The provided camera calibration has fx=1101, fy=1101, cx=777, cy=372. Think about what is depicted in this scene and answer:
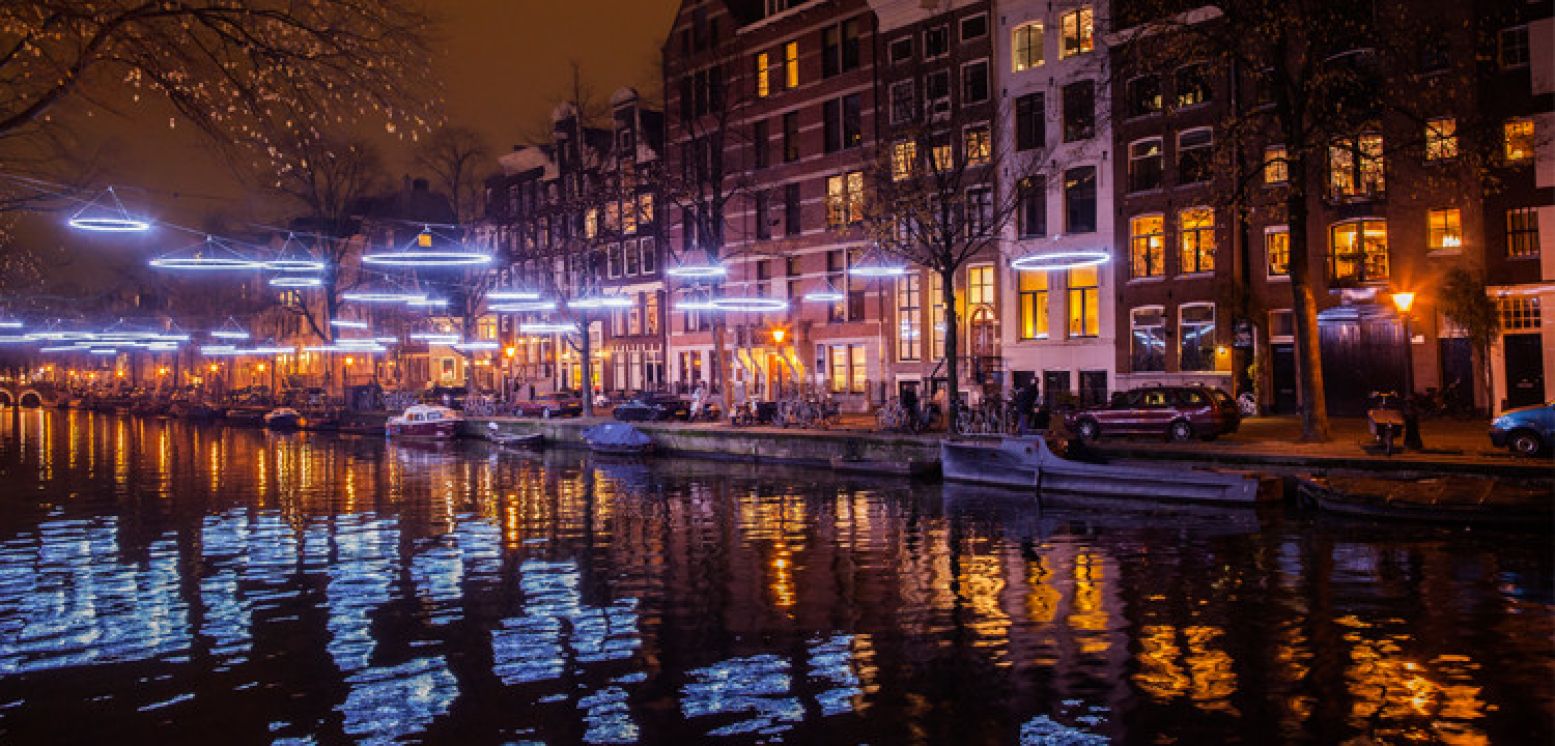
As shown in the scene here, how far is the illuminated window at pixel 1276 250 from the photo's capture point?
38031mm

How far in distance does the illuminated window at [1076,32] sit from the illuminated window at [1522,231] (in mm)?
16166

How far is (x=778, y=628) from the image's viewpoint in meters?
13.8

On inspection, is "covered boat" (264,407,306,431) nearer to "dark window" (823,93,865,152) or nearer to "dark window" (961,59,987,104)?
"dark window" (823,93,865,152)

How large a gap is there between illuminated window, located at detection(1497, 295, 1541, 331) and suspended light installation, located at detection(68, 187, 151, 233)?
3528 cm

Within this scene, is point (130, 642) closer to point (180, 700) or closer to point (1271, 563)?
point (180, 700)

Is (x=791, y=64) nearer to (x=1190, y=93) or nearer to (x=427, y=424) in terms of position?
(x=1190, y=93)

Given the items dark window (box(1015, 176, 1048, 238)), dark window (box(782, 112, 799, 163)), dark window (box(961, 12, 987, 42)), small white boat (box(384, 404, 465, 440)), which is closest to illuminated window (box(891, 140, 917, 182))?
dark window (box(1015, 176, 1048, 238))

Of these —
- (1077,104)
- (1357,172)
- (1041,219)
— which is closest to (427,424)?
(1041,219)

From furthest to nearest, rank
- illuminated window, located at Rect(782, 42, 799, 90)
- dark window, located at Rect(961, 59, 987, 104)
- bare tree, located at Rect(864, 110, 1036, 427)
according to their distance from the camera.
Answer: illuminated window, located at Rect(782, 42, 799, 90) → dark window, located at Rect(961, 59, 987, 104) → bare tree, located at Rect(864, 110, 1036, 427)

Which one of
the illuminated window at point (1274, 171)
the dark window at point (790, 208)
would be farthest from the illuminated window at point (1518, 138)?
the dark window at point (790, 208)

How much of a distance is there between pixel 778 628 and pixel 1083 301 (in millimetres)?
32986

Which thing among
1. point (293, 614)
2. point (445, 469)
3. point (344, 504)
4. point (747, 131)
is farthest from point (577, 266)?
point (293, 614)

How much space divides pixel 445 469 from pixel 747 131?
26.2 m

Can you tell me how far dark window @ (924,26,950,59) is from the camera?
4722 centimetres
